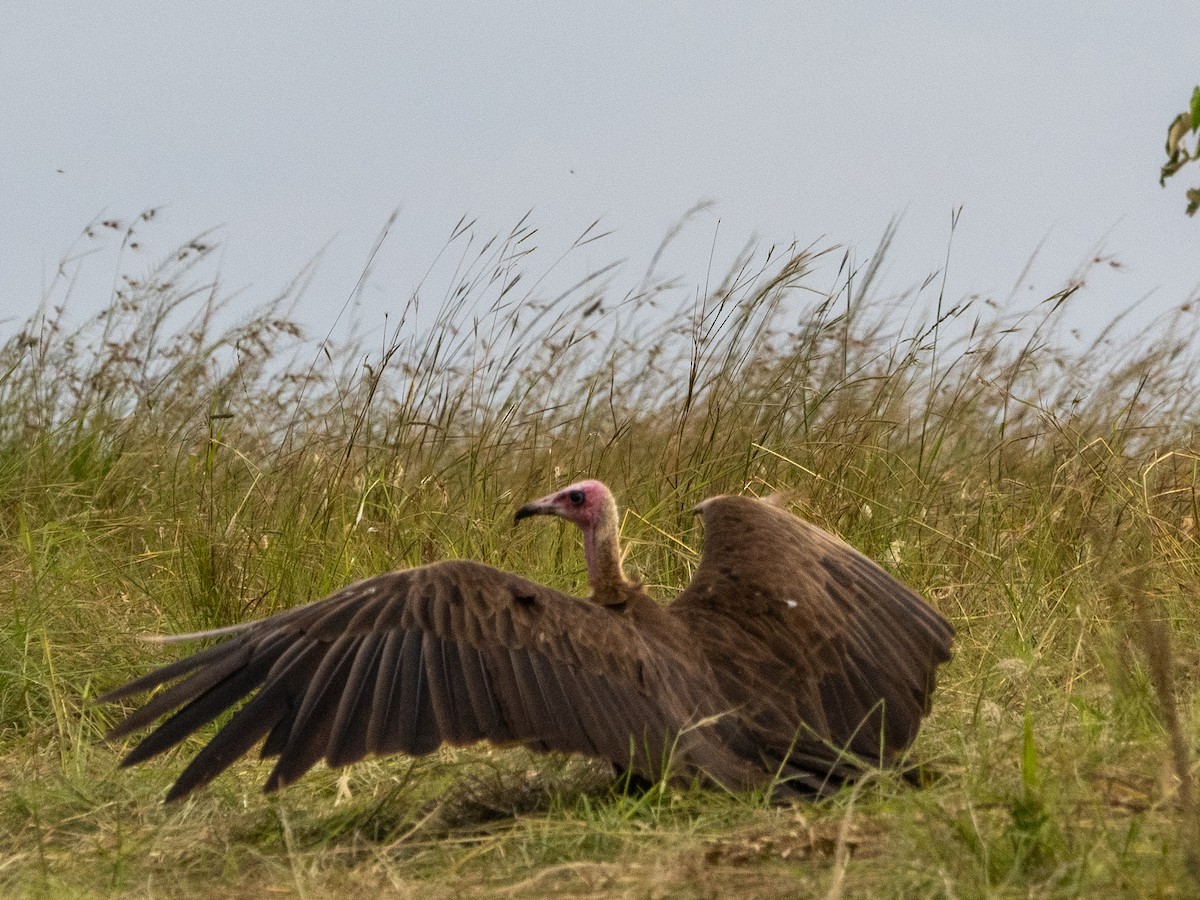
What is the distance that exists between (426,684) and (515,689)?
0.58ft

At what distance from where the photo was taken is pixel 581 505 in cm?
401

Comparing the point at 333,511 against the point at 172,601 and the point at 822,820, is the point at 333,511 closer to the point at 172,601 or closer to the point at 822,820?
the point at 172,601

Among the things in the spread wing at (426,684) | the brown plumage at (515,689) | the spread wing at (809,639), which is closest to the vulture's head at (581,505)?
the spread wing at (809,639)

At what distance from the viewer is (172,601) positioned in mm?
5012

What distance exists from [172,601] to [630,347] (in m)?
2.18

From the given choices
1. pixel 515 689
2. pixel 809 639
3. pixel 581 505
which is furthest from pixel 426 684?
pixel 581 505

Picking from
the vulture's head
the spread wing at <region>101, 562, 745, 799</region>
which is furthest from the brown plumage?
the vulture's head

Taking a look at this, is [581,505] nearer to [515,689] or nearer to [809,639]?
[809,639]

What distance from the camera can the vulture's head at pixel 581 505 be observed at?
3986 mm

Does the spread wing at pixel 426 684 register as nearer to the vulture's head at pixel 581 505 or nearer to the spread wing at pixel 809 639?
the spread wing at pixel 809 639

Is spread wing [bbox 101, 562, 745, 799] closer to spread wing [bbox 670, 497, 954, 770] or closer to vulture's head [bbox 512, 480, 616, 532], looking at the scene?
spread wing [bbox 670, 497, 954, 770]

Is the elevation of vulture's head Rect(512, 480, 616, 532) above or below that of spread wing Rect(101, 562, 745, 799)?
above

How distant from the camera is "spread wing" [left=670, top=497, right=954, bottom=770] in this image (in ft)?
11.0

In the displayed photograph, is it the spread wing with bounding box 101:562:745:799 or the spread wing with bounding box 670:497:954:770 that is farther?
the spread wing with bounding box 670:497:954:770
